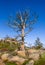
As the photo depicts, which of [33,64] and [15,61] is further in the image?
[15,61]

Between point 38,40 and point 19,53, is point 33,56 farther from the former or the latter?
point 38,40

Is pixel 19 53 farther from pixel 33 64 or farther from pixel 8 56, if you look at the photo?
pixel 33 64

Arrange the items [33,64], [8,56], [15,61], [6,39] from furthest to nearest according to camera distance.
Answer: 1. [6,39]
2. [8,56]
3. [15,61]
4. [33,64]

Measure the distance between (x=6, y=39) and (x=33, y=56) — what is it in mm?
24608

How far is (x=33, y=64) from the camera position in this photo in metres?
23.0

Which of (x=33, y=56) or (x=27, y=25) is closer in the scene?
(x=33, y=56)

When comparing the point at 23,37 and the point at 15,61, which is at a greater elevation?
the point at 23,37

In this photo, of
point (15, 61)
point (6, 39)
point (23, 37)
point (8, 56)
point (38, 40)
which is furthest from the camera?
point (38, 40)

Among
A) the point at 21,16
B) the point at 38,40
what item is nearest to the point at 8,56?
the point at 21,16

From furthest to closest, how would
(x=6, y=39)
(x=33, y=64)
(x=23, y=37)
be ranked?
(x=6, y=39)
(x=23, y=37)
(x=33, y=64)

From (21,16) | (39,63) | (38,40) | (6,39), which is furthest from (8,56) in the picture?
(38,40)

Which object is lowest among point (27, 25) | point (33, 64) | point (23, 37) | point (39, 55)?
point (33, 64)

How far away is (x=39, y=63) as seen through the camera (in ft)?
75.9

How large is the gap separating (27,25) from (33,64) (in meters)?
14.6
